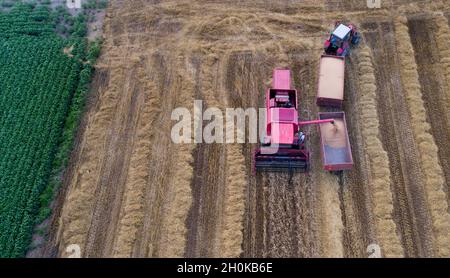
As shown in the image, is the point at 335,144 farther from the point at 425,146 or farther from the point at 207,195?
the point at 207,195

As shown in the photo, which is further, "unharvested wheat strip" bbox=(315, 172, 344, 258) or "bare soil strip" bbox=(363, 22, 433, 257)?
"bare soil strip" bbox=(363, 22, 433, 257)

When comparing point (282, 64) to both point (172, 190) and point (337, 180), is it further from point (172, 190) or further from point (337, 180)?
point (172, 190)

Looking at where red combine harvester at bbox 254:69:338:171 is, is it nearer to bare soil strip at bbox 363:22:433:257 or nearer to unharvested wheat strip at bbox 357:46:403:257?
unharvested wheat strip at bbox 357:46:403:257

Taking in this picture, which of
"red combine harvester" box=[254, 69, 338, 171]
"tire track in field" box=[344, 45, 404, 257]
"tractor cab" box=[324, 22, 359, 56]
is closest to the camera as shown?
"tire track in field" box=[344, 45, 404, 257]

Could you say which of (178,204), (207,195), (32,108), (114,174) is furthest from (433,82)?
(32,108)

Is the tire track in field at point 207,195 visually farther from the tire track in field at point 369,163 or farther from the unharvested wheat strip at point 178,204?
the tire track in field at point 369,163

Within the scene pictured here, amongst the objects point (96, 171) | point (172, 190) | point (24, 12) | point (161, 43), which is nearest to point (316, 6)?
point (161, 43)

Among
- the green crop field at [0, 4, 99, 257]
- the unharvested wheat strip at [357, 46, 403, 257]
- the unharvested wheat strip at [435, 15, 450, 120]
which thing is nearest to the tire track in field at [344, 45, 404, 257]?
the unharvested wheat strip at [357, 46, 403, 257]
